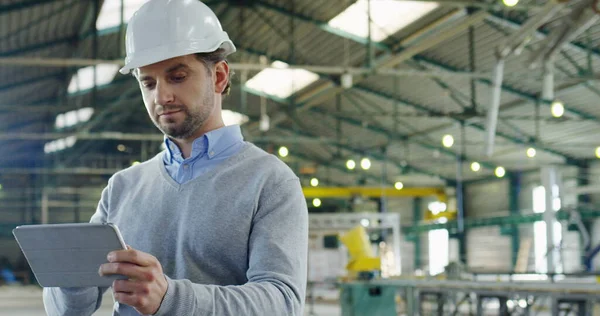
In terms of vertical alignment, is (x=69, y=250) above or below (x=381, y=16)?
below

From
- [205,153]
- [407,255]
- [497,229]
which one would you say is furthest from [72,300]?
[407,255]

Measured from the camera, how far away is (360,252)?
46.4 feet

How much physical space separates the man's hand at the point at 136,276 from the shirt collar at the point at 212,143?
22.3 inches

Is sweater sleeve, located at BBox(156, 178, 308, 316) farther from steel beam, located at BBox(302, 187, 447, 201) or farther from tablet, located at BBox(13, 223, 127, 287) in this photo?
steel beam, located at BBox(302, 187, 447, 201)

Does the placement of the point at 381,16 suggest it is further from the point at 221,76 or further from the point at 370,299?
the point at 221,76

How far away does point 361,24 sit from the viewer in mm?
20734

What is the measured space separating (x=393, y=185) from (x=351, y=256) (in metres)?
26.5

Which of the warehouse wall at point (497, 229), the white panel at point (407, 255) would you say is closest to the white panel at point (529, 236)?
the warehouse wall at point (497, 229)

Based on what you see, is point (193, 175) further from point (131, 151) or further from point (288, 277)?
point (131, 151)

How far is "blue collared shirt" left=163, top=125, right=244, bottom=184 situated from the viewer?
2.10 metres

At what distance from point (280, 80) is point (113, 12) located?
8.37 meters

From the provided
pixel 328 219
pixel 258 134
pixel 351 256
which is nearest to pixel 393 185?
pixel 258 134

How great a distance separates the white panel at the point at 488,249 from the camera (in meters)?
34.4

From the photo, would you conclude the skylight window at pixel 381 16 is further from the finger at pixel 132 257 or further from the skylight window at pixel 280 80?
the finger at pixel 132 257
